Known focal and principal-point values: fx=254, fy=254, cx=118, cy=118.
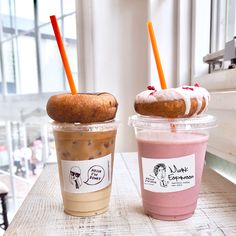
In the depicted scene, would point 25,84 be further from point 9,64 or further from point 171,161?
point 171,161

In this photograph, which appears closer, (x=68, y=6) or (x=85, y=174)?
(x=85, y=174)

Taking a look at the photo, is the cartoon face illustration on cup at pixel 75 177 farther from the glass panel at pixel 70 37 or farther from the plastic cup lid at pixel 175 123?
the glass panel at pixel 70 37

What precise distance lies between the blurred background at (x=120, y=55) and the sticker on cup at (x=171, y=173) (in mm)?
288

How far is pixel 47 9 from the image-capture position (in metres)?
1.64

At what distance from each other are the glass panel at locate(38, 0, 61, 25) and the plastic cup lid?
1354mm

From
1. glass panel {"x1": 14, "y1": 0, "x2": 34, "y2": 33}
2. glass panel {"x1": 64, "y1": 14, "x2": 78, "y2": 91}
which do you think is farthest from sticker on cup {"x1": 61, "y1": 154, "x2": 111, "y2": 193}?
glass panel {"x1": 14, "y1": 0, "x2": 34, "y2": 33}

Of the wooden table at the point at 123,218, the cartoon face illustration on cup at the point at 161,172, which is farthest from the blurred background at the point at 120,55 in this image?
the cartoon face illustration on cup at the point at 161,172

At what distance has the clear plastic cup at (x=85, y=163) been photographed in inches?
16.3

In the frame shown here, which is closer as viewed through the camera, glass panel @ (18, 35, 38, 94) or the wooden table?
the wooden table

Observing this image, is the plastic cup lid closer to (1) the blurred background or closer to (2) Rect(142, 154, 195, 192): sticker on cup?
(2) Rect(142, 154, 195, 192): sticker on cup

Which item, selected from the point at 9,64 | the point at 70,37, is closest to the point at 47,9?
the point at 70,37

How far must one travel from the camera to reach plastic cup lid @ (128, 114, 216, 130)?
390mm

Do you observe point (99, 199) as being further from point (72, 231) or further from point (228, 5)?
point (228, 5)

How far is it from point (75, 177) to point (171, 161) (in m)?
0.16
